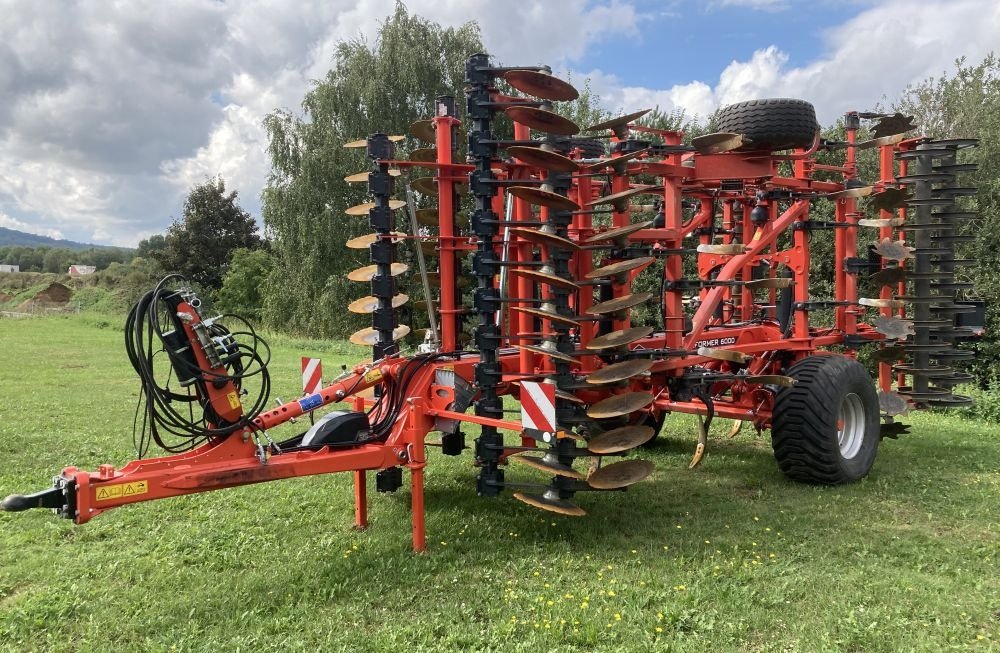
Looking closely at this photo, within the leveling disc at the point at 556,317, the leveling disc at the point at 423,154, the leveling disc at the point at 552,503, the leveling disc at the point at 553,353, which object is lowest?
the leveling disc at the point at 552,503

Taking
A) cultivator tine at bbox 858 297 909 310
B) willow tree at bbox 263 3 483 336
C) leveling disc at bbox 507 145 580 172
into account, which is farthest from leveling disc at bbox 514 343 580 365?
willow tree at bbox 263 3 483 336

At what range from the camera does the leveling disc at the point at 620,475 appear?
4465mm

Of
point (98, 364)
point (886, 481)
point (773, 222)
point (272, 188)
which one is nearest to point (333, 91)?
point (272, 188)

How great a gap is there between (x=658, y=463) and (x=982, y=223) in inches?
387

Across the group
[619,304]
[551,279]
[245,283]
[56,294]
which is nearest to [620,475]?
[619,304]

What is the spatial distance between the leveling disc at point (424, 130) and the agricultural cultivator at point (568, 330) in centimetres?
2

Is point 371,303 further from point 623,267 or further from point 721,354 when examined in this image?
point 721,354

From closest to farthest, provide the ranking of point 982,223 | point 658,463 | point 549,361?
point 549,361, point 658,463, point 982,223

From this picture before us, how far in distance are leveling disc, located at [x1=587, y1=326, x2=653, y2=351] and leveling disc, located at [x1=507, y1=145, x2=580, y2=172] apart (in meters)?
1.06

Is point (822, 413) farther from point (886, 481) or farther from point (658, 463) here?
point (658, 463)

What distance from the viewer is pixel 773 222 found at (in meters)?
6.36

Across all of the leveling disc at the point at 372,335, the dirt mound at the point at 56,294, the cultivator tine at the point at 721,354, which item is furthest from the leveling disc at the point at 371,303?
the dirt mound at the point at 56,294

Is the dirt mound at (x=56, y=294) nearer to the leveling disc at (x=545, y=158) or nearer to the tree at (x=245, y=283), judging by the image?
the tree at (x=245, y=283)

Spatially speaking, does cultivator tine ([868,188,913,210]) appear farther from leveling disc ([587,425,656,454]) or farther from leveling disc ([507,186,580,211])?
leveling disc ([587,425,656,454])
